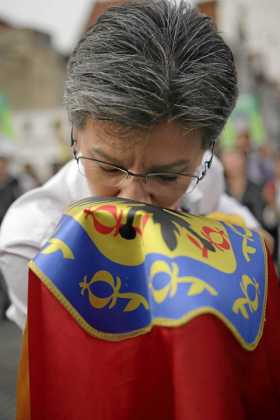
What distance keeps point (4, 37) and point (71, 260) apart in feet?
69.6

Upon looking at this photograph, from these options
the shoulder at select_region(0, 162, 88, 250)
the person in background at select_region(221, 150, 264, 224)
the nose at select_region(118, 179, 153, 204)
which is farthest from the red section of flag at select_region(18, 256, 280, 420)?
the person in background at select_region(221, 150, 264, 224)

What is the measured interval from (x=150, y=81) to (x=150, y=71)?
0.05ft

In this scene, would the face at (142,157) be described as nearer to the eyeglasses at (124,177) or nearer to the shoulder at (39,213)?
the eyeglasses at (124,177)

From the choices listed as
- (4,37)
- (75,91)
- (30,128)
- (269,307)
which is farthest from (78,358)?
(4,37)

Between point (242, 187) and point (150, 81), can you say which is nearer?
point (150, 81)

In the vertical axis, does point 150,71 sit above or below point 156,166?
above

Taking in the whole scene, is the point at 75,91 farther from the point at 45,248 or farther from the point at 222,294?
the point at 222,294

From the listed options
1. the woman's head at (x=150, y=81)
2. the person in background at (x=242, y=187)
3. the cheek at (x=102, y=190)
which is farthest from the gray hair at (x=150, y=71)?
the person in background at (x=242, y=187)

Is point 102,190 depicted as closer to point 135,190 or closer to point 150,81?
point 135,190

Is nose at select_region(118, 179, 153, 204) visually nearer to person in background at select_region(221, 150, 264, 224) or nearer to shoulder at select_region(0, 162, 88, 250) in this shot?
shoulder at select_region(0, 162, 88, 250)

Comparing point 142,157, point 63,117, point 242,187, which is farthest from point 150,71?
point 63,117

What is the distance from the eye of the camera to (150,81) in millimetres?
843

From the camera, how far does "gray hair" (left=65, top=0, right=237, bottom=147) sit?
85 cm

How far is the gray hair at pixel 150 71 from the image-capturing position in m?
0.85
